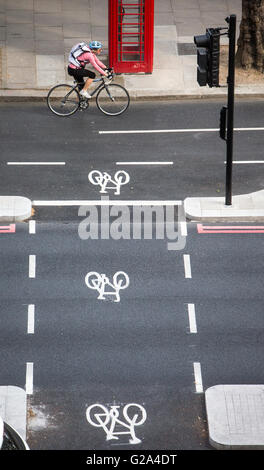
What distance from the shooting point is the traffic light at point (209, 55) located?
16672 mm

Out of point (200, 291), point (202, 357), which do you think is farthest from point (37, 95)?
point (202, 357)

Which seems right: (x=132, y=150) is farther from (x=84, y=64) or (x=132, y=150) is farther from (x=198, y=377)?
(x=198, y=377)

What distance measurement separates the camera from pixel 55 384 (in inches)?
552

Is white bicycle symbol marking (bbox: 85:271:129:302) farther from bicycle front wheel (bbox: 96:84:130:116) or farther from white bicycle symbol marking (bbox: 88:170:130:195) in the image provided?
bicycle front wheel (bbox: 96:84:130:116)

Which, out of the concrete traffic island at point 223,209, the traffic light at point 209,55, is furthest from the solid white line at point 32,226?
the traffic light at point 209,55

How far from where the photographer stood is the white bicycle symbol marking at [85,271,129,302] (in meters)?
16.0

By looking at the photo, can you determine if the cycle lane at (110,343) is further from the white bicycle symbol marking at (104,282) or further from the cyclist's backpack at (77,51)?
the cyclist's backpack at (77,51)

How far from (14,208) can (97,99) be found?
200 inches

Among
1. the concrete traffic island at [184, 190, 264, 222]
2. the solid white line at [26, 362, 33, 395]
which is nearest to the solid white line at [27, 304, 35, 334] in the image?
the solid white line at [26, 362, 33, 395]

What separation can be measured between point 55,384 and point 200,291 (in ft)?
11.0

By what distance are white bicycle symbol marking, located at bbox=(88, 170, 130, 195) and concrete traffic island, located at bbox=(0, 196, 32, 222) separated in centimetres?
171

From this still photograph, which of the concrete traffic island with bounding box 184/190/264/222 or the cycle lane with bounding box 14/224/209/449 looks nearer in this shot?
the cycle lane with bounding box 14/224/209/449

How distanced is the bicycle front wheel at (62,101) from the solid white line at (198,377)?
30.7 feet
